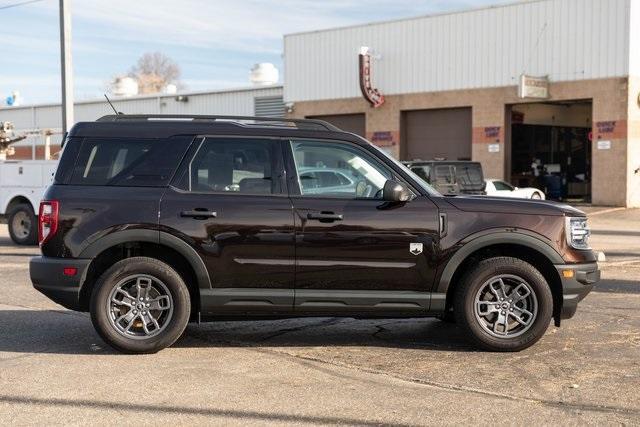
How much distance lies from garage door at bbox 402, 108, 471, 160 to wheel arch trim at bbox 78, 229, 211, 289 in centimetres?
2555

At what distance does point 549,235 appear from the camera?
6605 millimetres

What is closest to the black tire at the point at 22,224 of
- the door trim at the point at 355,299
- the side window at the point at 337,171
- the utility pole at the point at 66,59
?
the utility pole at the point at 66,59

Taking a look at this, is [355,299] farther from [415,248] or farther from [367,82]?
[367,82]

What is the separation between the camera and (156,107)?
136ft

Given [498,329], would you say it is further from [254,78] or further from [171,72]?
[171,72]

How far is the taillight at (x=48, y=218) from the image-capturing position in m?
6.52

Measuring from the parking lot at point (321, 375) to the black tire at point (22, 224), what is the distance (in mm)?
8670

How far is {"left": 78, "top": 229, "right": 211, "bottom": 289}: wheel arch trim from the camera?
6.49 metres

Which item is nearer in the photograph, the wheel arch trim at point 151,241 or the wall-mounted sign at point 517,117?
the wheel arch trim at point 151,241

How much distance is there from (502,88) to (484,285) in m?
24.1

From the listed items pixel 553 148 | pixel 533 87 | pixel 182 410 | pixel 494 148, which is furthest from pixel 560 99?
pixel 182 410

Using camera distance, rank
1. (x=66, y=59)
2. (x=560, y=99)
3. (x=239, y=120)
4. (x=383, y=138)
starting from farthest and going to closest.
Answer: (x=383, y=138) → (x=560, y=99) → (x=66, y=59) → (x=239, y=120)

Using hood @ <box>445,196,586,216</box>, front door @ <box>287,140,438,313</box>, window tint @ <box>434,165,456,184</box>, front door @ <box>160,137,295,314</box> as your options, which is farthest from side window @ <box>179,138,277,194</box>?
window tint @ <box>434,165,456,184</box>

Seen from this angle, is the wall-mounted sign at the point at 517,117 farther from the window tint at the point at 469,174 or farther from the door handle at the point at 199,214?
the door handle at the point at 199,214
